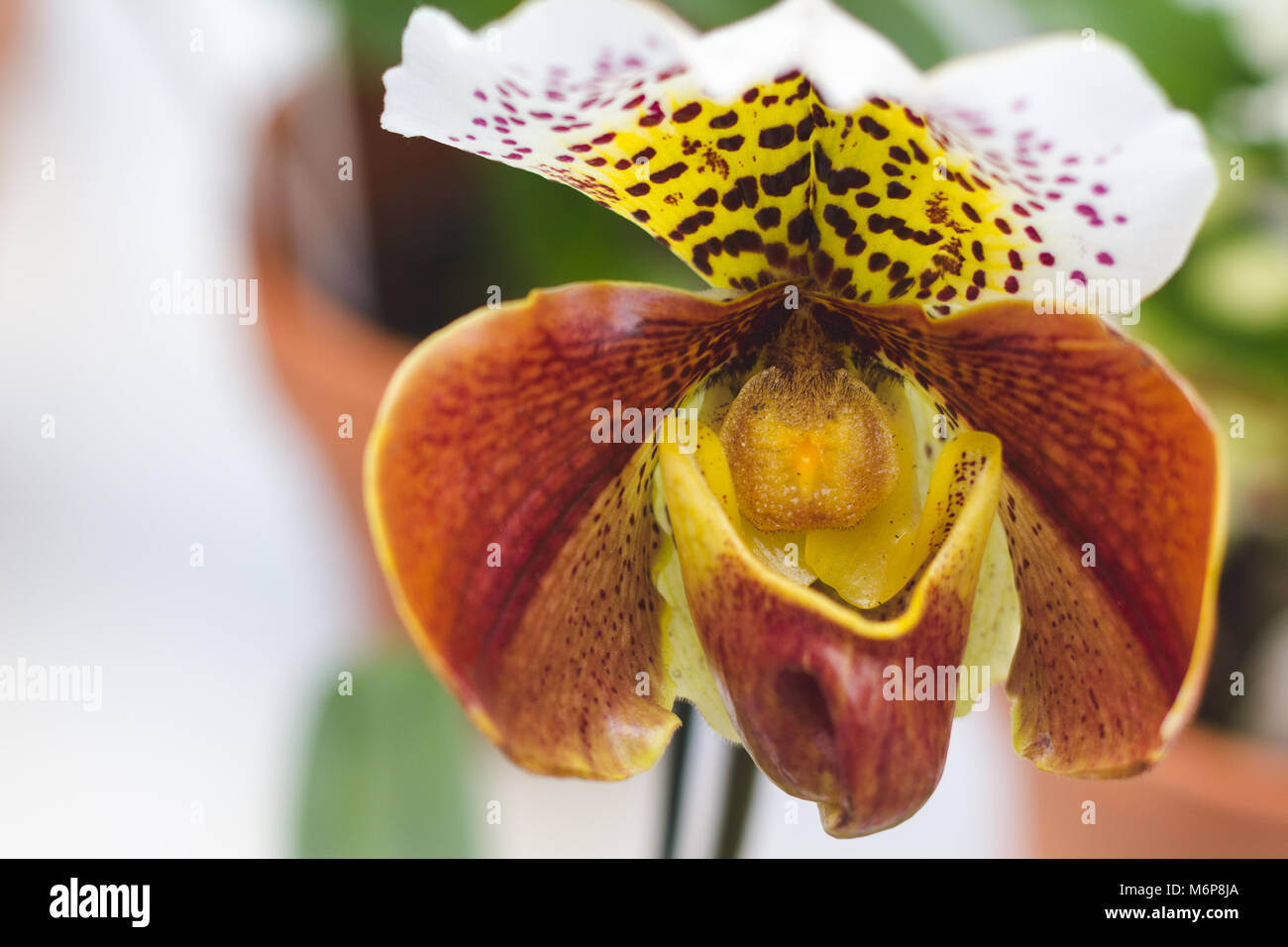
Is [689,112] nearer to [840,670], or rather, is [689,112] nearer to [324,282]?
[840,670]

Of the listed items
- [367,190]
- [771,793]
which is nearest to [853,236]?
[771,793]

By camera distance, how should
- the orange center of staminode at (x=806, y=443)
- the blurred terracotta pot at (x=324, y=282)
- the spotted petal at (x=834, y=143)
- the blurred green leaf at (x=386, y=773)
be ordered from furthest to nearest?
the blurred terracotta pot at (x=324, y=282) → the blurred green leaf at (x=386, y=773) → the orange center of staminode at (x=806, y=443) → the spotted petal at (x=834, y=143)

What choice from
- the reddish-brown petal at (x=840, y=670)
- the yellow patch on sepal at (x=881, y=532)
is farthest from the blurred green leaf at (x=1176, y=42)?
the reddish-brown petal at (x=840, y=670)

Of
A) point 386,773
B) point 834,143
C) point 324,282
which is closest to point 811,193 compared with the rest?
point 834,143

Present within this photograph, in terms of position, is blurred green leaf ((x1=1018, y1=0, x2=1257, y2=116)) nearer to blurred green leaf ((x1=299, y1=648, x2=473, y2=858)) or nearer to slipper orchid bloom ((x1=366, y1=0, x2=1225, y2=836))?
slipper orchid bloom ((x1=366, y1=0, x2=1225, y2=836))

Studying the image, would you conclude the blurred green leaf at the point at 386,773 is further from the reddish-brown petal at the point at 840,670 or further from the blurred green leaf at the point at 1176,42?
the blurred green leaf at the point at 1176,42

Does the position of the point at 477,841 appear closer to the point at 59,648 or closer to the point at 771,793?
the point at 771,793

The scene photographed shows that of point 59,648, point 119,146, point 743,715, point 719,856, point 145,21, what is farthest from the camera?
point 119,146

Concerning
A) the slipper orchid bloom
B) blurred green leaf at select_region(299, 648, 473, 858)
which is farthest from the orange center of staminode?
blurred green leaf at select_region(299, 648, 473, 858)
